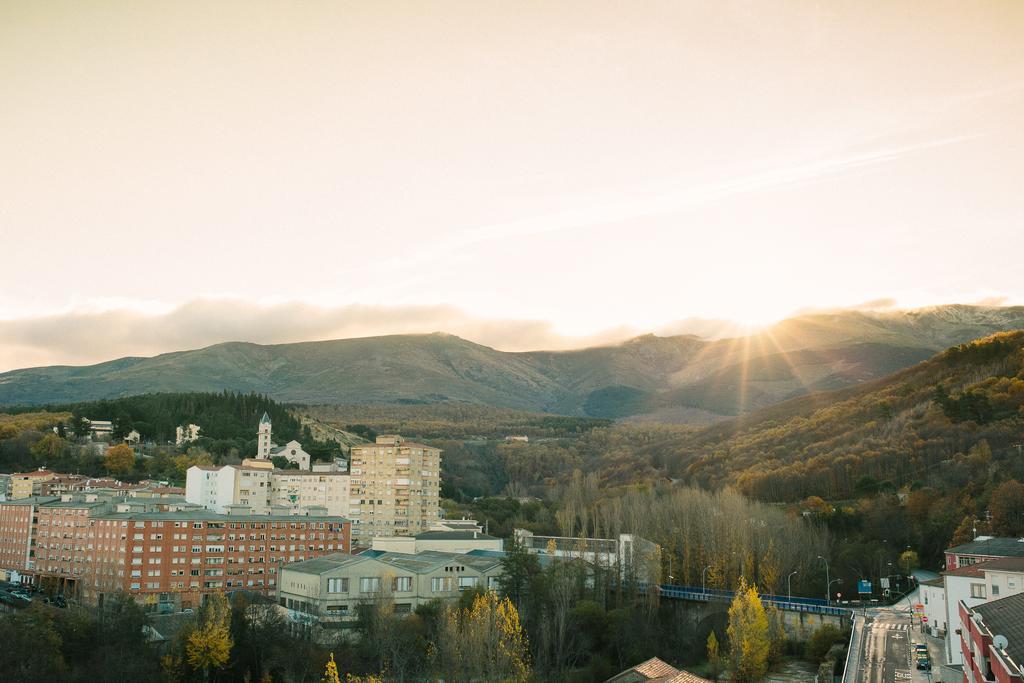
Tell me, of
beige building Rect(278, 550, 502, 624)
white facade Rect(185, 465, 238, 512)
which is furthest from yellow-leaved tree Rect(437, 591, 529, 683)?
white facade Rect(185, 465, 238, 512)

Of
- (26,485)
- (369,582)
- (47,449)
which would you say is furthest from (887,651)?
(47,449)

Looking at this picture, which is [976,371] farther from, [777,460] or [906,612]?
[906,612]

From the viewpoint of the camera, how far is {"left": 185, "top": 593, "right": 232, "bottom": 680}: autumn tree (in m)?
48.4

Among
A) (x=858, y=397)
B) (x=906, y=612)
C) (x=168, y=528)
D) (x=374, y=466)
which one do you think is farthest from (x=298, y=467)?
(x=858, y=397)

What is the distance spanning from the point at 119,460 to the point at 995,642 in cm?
9254

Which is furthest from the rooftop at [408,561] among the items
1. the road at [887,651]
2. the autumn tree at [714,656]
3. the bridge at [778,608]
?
the road at [887,651]

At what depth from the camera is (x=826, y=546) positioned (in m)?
69.9

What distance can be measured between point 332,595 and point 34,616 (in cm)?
1745

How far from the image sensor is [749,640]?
50625 mm

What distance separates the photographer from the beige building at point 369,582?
5873cm

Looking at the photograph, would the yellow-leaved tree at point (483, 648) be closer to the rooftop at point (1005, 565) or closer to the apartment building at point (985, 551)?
the rooftop at point (1005, 565)

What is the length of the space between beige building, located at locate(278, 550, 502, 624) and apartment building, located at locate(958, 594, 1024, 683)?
35871 millimetres

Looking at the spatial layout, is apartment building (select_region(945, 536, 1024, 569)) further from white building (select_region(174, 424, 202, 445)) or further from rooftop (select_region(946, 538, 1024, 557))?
white building (select_region(174, 424, 202, 445))

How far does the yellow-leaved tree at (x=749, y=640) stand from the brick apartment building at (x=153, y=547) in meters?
34.2
